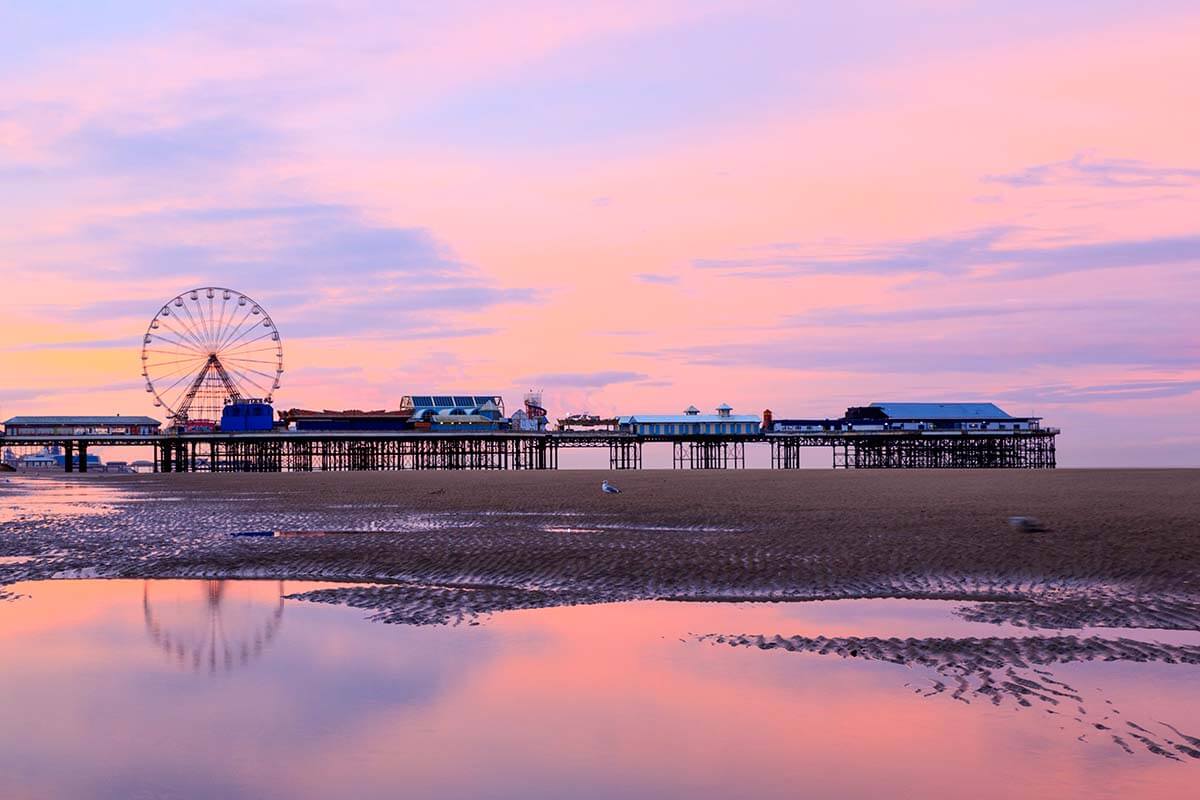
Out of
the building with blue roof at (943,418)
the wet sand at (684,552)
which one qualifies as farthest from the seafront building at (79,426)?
the wet sand at (684,552)

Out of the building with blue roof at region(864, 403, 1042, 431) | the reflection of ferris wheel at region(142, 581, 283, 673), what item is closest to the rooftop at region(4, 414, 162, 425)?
the building with blue roof at region(864, 403, 1042, 431)

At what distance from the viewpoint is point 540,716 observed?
10430mm

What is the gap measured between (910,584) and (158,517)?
26.0 metres

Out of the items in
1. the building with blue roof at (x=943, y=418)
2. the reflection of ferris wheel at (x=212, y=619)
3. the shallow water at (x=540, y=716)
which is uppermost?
the building with blue roof at (x=943, y=418)

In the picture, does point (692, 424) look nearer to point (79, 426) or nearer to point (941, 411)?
point (941, 411)

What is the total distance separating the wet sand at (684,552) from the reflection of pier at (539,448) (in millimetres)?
111855

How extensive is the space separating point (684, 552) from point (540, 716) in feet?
41.8

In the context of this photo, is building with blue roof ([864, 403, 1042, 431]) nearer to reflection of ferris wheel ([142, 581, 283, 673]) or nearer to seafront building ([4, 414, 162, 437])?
seafront building ([4, 414, 162, 437])

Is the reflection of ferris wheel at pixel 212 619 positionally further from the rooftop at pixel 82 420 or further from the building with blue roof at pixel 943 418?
the rooftop at pixel 82 420

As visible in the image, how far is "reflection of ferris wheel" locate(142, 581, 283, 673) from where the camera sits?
1329 cm

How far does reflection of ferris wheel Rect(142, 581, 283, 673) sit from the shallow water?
8cm

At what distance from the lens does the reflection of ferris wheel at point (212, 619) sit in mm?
13289

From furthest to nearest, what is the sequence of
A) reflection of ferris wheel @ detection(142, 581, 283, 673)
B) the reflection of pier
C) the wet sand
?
the reflection of pier → the wet sand → reflection of ferris wheel @ detection(142, 581, 283, 673)

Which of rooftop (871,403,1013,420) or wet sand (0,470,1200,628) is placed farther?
rooftop (871,403,1013,420)
